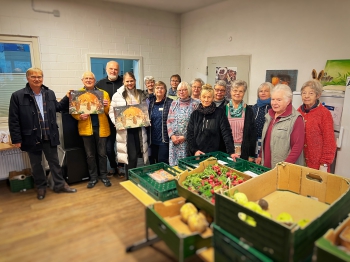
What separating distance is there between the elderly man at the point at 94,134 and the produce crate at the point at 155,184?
152 centimetres

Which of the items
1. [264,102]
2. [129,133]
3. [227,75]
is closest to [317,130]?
[264,102]

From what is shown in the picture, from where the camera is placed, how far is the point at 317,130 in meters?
2.37

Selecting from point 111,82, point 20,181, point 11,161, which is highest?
point 111,82

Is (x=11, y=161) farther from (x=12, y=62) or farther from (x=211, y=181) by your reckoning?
(x=211, y=181)

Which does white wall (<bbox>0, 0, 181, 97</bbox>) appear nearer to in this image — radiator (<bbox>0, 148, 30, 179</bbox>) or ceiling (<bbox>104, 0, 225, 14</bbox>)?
ceiling (<bbox>104, 0, 225, 14</bbox>)

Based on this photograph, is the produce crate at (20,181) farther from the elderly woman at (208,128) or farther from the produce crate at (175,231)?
the produce crate at (175,231)

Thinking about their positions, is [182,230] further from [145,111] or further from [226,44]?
[226,44]

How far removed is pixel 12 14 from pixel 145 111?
2.75 m

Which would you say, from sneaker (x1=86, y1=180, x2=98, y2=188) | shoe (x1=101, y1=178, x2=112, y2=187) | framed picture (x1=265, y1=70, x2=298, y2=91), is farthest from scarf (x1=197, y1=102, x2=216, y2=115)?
sneaker (x1=86, y1=180, x2=98, y2=188)

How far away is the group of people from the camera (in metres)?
2.26

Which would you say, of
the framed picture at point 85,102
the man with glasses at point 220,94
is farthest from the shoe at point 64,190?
the man with glasses at point 220,94

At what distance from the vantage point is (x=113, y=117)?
331cm

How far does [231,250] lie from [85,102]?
2654 mm

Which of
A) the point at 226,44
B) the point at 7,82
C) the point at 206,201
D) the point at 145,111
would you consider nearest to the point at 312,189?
the point at 206,201
